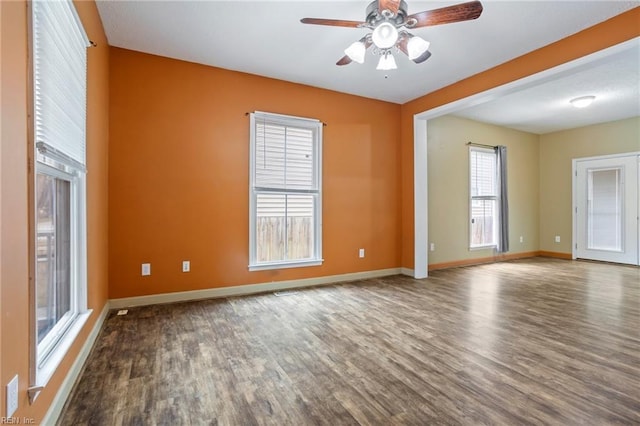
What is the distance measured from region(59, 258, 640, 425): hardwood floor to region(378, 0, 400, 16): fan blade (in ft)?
8.33

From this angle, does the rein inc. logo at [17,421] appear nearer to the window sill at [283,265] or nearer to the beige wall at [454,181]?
the window sill at [283,265]

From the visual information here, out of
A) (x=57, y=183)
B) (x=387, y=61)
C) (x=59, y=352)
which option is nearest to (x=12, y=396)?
(x=59, y=352)

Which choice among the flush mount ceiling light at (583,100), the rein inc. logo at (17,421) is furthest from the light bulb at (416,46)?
the flush mount ceiling light at (583,100)

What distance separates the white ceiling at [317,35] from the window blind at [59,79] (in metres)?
0.95

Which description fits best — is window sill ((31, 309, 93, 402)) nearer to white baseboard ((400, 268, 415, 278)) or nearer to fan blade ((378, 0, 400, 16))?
fan blade ((378, 0, 400, 16))

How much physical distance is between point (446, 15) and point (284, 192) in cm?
264

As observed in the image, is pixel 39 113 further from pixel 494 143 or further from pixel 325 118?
pixel 494 143

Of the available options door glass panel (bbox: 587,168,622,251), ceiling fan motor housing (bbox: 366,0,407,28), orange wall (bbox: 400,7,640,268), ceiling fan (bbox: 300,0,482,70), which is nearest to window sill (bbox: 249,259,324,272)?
orange wall (bbox: 400,7,640,268)

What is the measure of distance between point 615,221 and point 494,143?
2733 millimetres

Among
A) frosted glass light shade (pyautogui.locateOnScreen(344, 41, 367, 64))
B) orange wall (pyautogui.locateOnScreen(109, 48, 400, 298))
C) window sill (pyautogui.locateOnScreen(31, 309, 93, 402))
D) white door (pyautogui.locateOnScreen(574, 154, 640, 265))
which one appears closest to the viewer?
window sill (pyautogui.locateOnScreen(31, 309, 93, 402))

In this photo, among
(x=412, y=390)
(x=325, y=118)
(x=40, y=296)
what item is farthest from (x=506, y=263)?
(x=40, y=296)

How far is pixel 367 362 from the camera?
2176 millimetres

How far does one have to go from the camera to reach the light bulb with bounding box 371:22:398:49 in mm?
2371

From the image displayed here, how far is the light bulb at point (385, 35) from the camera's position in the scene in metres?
2.37
